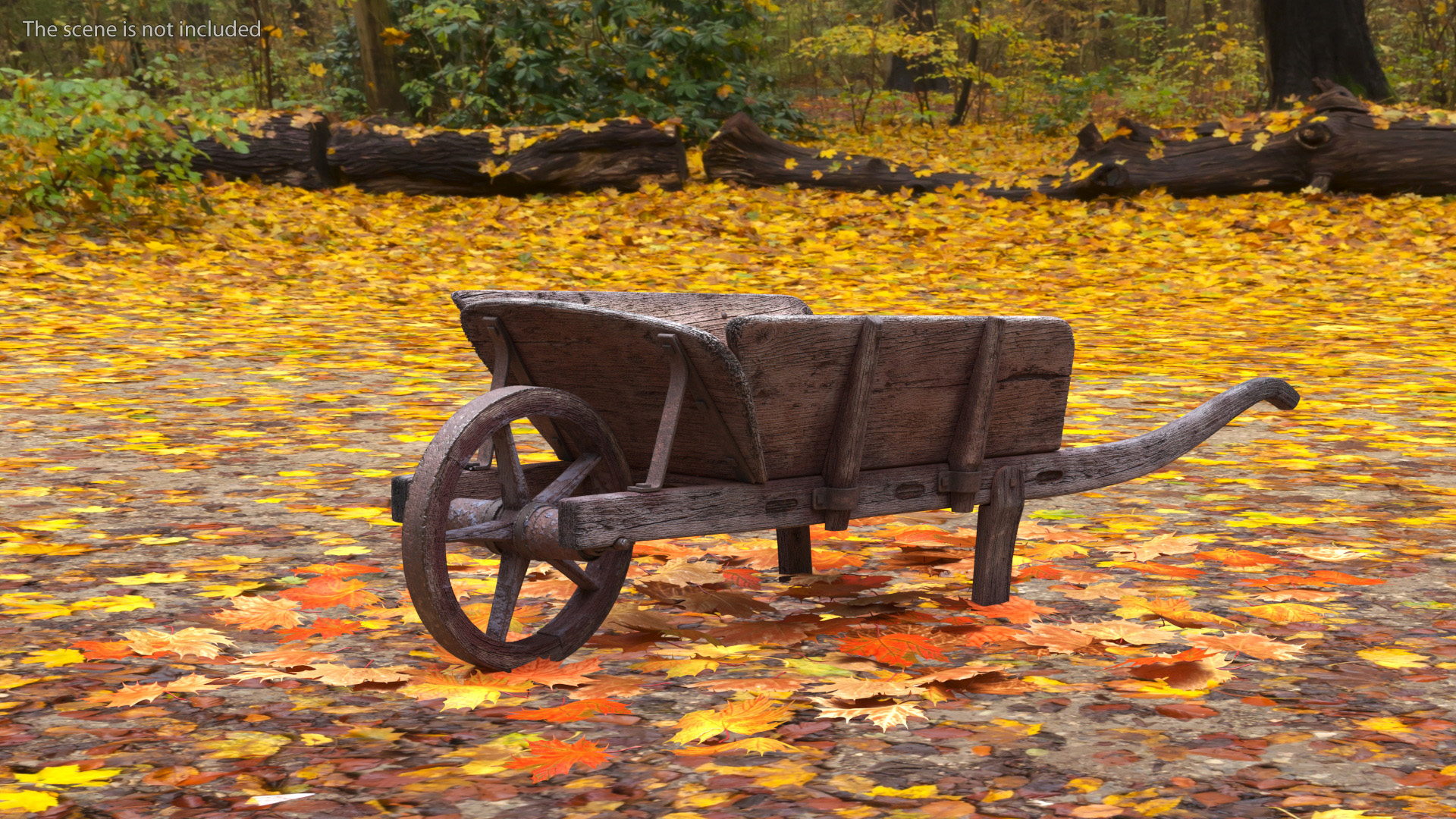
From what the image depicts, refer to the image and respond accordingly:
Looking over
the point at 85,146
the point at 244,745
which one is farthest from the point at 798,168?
the point at 244,745

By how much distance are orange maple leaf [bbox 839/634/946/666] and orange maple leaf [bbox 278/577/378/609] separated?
1.29m

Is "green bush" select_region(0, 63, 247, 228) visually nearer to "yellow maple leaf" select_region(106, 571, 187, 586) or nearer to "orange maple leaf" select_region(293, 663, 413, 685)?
"yellow maple leaf" select_region(106, 571, 187, 586)

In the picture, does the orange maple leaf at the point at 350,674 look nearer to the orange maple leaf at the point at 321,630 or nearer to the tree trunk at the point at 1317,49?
the orange maple leaf at the point at 321,630

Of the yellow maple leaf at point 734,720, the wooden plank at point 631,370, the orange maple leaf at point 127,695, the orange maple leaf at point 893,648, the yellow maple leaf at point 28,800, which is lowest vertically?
the orange maple leaf at point 893,648

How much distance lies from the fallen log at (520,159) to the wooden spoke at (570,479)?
37.0 ft

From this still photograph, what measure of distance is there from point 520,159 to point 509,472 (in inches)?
459

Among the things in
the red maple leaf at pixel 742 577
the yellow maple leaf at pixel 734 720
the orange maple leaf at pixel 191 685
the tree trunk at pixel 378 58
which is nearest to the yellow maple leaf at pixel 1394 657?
the yellow maple leaf at pixel 734 720

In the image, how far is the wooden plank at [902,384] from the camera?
298cm

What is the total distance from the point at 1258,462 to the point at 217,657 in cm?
410

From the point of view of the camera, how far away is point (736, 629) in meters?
3.35

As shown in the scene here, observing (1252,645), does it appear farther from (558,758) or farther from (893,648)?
(558,758)

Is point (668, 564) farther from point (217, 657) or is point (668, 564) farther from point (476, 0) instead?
point (476, 0)

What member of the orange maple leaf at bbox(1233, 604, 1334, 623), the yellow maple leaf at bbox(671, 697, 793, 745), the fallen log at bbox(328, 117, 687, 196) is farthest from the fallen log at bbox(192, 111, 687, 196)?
the yellow maple leaf at bbox(671, 697, 793, 745)

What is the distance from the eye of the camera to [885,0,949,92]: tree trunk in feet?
70.7
